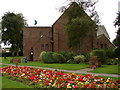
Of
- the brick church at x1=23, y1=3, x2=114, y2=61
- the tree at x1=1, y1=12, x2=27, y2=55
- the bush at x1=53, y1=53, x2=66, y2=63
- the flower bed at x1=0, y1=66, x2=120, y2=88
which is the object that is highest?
the tree at x1=1, y1=12, x2=27, y2=55

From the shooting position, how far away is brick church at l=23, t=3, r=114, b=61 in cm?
4038

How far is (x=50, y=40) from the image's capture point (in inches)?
1656

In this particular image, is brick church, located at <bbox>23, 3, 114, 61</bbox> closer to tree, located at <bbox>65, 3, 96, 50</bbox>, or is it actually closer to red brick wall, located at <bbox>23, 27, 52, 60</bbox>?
red brick wall, located at <bbox>23, 27, 52, 60</bbox>

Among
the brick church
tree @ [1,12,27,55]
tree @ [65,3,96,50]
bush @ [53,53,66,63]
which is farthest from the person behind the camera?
tree @ [1,12,27,55]

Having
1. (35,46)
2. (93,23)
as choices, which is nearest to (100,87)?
(93,23)

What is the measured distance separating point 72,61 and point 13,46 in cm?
3908

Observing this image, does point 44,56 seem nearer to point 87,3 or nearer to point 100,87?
point 87,3

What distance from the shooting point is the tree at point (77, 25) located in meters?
32.1

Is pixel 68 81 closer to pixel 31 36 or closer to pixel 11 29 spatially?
pixel 31 36

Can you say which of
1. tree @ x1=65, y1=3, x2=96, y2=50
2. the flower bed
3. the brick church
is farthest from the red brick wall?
the flower bed

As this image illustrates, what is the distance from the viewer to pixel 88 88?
9.28 m

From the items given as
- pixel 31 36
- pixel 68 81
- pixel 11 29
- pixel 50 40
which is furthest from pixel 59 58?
pixel 11 29

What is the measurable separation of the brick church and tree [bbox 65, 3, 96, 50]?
14.3 ft

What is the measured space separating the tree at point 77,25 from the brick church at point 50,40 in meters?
4.35
